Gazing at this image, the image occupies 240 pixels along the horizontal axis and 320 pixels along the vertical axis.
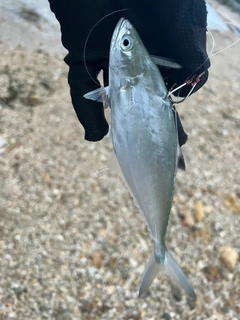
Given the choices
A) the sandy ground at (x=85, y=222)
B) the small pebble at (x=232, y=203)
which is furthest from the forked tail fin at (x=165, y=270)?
the small pebble at (x=232, y=203)

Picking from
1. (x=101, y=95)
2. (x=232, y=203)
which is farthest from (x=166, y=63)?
(x=232, y=203)

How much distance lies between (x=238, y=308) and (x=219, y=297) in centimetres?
9

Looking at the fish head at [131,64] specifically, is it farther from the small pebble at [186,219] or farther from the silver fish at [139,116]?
the small pebble at [186,219]

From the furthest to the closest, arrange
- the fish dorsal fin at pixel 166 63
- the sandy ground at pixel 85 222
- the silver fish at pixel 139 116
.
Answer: the sandy ground at pixel 85 222
the fish dorsal fin at pixel 166 63
the silver fish at pixel 139 116

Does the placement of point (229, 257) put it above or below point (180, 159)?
below

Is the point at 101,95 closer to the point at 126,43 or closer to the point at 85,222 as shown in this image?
the point at 126,43

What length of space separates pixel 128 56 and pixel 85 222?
1098 millimetres

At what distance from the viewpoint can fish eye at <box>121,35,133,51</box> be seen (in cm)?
88

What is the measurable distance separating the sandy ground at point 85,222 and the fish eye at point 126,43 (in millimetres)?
1067

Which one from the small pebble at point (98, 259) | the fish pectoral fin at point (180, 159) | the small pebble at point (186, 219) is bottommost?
the small pebble at point (98, 259)

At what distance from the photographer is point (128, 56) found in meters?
0.87

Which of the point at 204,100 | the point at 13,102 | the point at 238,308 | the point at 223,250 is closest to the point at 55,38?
the point at 13,102

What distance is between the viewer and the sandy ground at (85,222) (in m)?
1.63

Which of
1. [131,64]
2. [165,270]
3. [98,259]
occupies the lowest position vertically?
[98,259]
